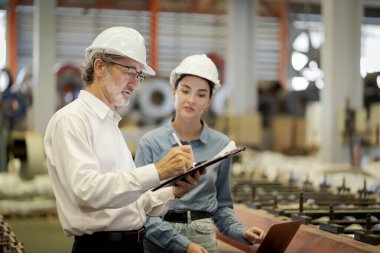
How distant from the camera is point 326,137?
935 cm

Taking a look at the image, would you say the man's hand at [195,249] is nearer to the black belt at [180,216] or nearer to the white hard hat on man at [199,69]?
the black belt at [180,216]

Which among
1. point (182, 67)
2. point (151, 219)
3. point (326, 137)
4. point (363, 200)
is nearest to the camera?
point (151, 219)

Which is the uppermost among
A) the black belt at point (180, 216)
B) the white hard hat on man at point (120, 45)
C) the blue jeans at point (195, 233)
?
the white hard hat on man at point (120, 45)

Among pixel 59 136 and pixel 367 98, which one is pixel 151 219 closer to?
pixel 59 136

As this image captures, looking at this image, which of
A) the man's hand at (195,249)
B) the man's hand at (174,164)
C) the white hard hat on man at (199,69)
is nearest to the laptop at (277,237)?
the man's hand at (195,249)

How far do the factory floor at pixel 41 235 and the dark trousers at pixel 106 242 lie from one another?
419cm

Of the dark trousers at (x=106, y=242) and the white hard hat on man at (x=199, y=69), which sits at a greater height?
the white hard hat on man at (x=199, y=69)

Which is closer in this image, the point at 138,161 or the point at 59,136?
the point at 59,136

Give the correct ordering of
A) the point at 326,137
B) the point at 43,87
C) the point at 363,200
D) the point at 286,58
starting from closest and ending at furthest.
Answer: the point at 363,200 < the point at 326,137 < the point at 43,87 < the point at 286,58

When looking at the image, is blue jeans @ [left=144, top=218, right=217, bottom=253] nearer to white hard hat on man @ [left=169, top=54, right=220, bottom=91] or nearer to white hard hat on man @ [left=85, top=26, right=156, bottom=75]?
white hard hat on man @ [left=169, top=54, right=220, bottom=91]

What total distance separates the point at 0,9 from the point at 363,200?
55.6 feet

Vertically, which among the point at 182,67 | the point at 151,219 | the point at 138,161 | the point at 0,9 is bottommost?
the point at 151,219

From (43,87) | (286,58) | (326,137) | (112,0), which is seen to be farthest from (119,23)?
(326,137)

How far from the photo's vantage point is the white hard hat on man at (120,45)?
105 inches
